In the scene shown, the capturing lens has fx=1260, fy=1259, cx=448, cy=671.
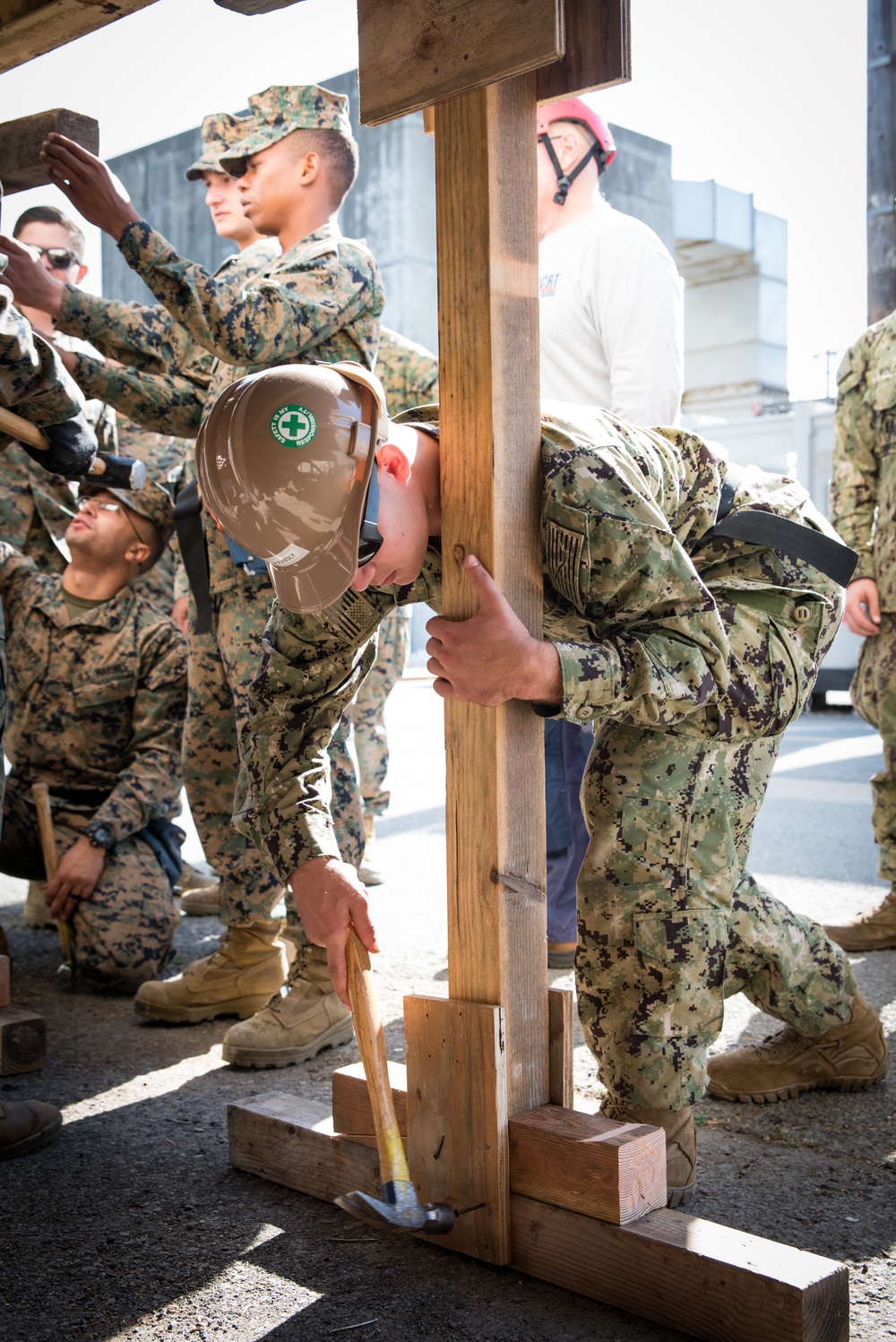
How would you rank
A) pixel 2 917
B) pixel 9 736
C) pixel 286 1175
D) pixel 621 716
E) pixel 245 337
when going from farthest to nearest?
1. pixel 2 917
2. pixel 9 736
3. pixel 245 337
4. pixel 286 1175
5. pixel 621 716

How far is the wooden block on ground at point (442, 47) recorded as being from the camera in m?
1.68

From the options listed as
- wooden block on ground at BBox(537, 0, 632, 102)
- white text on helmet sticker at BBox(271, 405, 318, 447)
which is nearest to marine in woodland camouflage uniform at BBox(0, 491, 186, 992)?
white text on helmet sticker at BBox(271, 405, 318, 447)

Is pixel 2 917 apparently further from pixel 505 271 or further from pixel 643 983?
pixel 505 271

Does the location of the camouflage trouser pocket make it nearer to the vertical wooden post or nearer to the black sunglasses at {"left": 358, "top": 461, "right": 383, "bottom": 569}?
the vertical wooden post

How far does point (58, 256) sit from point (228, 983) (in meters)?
2.75

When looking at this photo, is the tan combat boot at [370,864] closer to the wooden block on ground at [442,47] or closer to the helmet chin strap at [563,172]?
the helmet chin strap at [563,172]

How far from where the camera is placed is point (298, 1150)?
206cm

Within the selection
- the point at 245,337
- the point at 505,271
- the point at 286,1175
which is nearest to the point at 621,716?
the point at 505,271

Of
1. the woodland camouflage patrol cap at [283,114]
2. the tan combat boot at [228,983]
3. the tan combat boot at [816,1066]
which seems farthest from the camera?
the woodland camouflage patrol cap at [283,114]

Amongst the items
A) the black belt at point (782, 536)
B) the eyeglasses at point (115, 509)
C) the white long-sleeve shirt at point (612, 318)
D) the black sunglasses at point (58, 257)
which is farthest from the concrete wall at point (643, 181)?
the black belt at point (782, 536)

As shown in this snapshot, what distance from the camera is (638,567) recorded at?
1.77 meters

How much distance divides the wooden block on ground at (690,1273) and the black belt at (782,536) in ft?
3.50

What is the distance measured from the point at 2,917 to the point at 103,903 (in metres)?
1.05

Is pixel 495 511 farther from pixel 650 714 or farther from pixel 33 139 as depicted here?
pixel 33 139
